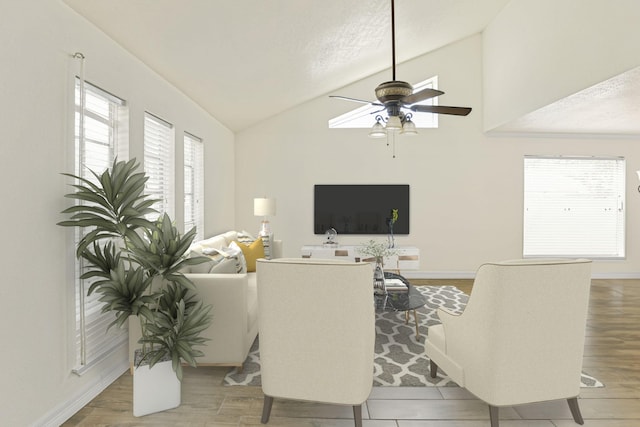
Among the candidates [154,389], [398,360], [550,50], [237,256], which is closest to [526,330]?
[398,360]

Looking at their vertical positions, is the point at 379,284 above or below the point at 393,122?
below

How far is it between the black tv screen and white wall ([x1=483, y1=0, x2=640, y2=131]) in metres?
1.94

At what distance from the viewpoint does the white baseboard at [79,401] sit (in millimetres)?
2115

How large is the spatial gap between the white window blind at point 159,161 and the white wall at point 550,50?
4272 millimetres

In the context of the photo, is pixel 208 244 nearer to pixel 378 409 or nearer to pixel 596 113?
pixel 378 409

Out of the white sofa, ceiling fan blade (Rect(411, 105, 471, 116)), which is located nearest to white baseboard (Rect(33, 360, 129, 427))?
the white sofa

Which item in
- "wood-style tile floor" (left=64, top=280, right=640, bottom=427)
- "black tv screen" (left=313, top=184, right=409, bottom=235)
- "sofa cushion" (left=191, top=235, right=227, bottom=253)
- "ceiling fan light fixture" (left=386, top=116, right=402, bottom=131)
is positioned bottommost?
"wood-style tile floor" (left=64, top=280, right=640, bottom=427)

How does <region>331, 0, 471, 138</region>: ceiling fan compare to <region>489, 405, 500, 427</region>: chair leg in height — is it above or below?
above

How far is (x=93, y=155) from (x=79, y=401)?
1.65 meters

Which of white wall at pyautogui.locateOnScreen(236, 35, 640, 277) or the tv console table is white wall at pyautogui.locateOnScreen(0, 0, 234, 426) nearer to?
the tv console table

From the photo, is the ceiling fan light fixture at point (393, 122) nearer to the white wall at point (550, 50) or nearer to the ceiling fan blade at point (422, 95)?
the ceiling fan blade at point (422, 95)

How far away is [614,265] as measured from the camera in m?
6.40

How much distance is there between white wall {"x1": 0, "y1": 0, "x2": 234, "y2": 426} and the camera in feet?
6.04

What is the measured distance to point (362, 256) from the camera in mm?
6008
